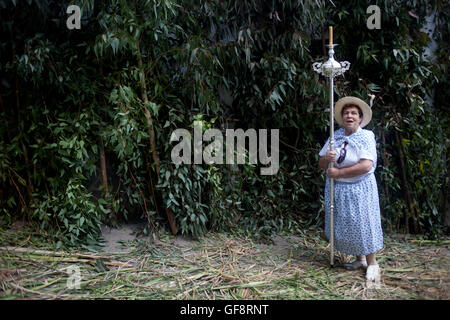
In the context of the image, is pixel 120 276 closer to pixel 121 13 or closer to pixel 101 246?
pixel 101 246

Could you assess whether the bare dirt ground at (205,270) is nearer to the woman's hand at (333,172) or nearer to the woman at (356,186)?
the woman at (356,186)

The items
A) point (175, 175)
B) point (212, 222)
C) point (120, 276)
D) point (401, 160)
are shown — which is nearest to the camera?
point (120, 276)

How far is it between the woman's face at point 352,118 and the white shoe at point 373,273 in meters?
1.02

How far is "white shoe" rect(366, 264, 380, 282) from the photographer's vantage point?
2649mm

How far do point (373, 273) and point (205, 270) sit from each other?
4.01ft

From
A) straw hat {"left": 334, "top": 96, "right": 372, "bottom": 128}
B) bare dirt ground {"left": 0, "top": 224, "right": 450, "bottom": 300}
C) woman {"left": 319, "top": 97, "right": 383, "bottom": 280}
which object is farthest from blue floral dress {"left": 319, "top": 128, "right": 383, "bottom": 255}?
bare dirt ground {"left": 0, "top": 224, "right": 450, "bottom": 300}

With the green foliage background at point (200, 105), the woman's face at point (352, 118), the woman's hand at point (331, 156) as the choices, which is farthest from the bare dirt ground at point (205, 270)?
the woman's face at point (352, 118)

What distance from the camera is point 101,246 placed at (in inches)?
121

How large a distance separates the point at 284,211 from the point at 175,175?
125 cm

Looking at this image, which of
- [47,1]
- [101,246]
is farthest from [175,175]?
[47,1]

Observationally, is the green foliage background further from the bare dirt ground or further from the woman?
the woman

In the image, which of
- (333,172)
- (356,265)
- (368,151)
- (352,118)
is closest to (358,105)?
(352,118)

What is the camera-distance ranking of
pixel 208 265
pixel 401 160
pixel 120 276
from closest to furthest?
1. pixel 120 276
2. pixel 208 265
3. pixel 401 160

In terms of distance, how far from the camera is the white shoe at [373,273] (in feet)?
8.69
